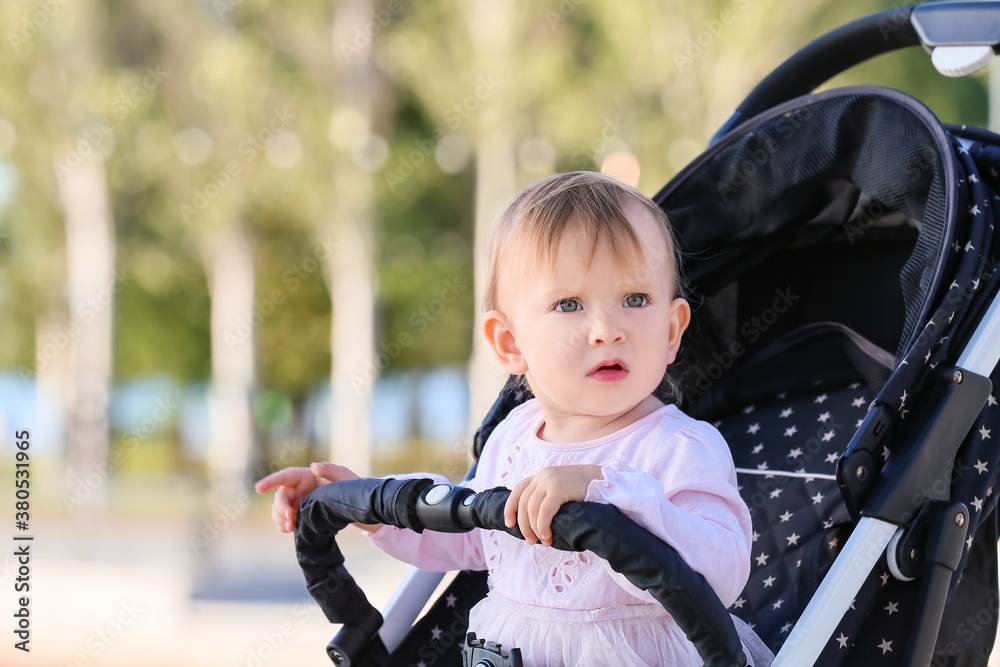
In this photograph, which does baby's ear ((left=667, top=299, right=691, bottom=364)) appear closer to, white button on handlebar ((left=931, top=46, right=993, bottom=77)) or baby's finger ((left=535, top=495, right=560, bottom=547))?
baby's finger ((left=535, top=495, right=560, bottom=547))

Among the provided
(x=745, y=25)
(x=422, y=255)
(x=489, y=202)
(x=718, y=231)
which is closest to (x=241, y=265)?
(x=422, y=255)

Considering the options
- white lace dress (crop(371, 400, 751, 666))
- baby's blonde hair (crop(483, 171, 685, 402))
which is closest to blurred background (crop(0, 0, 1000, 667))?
white lace dress (crop(371, 400, 751, 666))

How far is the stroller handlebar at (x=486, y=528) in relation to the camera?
123 centimetres

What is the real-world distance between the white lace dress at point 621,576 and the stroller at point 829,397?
0.09m

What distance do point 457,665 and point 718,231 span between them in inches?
42.2

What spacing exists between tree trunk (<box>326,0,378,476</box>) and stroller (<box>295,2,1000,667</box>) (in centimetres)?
1024

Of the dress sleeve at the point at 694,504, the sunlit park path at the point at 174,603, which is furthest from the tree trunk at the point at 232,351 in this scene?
the dress sleeve at the point at 694,504

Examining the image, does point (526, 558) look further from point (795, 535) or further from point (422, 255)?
point (422, 255)

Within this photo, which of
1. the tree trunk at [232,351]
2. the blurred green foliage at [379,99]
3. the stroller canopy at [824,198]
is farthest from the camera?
the tree trunk at [232,351]

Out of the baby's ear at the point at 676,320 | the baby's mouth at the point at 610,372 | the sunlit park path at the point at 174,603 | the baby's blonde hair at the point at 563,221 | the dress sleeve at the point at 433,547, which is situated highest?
the baby's blonde hair at the point at 563,221

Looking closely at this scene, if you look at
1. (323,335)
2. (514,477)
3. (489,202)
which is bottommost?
(323,335)

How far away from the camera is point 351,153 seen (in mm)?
12312

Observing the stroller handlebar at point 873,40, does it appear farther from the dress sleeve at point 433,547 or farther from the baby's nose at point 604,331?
the dress sleeve at point 433,547

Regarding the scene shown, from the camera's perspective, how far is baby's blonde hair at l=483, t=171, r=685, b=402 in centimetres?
162
